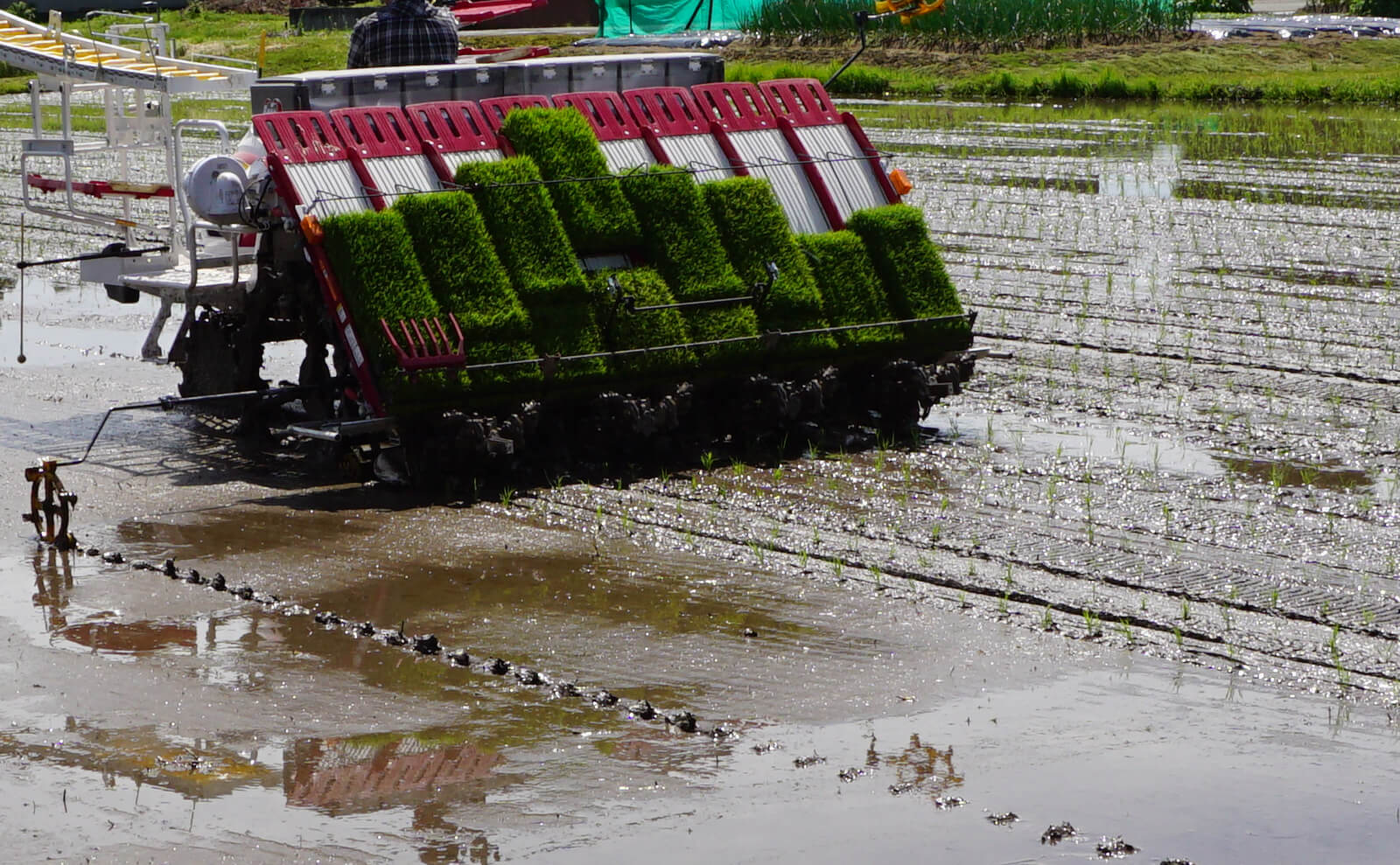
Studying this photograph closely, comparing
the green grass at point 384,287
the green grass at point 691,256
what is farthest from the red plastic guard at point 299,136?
the green grass at point 691,256

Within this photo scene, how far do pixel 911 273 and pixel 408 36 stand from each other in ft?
11.9

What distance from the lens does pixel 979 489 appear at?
10.2m

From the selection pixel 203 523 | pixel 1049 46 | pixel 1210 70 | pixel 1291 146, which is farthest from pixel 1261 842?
pixel 1049 46

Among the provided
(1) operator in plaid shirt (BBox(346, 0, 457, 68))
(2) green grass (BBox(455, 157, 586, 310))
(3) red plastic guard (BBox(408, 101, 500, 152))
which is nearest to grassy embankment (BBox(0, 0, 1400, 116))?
(1) operator in plaid shirt (BBox(346, 0, 457, 68))

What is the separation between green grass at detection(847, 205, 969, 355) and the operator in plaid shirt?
2.95m

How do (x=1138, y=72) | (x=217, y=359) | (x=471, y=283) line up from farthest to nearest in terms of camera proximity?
(x=1138, y=72), (x=217, y=359), (x=471, y=283)

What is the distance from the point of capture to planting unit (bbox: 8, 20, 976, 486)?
1012 cm

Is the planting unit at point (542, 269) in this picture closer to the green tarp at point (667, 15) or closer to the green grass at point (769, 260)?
the green grass at point (769, 260)

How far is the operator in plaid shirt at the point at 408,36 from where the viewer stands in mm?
12227

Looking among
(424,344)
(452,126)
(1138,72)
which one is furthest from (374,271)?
(1138,72)

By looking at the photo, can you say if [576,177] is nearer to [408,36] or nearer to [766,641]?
[408,36]

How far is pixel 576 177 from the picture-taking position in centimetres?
1089

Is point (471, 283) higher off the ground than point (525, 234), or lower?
lower

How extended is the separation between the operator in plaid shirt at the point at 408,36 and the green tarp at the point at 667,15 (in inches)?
1265
